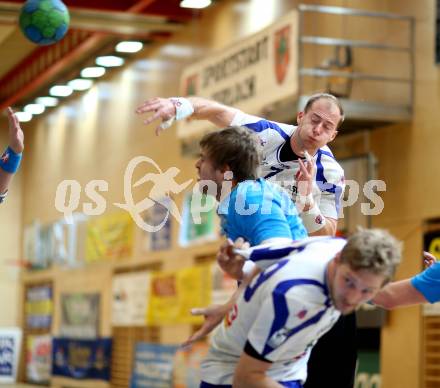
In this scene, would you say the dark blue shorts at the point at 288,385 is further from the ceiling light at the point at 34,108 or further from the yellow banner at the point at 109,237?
the ceiling light at the point at 34,108

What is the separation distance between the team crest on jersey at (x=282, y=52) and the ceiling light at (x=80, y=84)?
11.5 metres

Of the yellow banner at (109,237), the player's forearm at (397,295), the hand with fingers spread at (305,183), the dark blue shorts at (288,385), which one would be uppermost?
the yellow banner at (109,237)

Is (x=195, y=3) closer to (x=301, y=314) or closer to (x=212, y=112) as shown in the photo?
(x=212, y=112)

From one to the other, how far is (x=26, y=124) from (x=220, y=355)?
25.0m

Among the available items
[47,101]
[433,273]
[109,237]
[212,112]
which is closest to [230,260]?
[433,273]

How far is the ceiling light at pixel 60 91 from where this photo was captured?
24.9 meters

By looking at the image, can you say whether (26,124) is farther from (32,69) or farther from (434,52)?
(434,52)

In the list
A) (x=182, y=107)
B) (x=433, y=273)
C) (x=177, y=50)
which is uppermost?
(x=177, y=50)

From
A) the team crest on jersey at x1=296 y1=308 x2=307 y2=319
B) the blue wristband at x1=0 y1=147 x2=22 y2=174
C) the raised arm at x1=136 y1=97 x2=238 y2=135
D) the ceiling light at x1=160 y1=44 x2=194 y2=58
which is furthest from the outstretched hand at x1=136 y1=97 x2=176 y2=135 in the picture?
the ceiling light at x1=160 y1=44 x2=194 y2=58

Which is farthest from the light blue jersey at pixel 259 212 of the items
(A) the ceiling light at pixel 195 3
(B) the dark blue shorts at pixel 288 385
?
(A) the ceiling light at pixel 195 3

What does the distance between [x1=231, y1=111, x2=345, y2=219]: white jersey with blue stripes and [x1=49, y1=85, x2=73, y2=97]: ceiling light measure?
1986cm

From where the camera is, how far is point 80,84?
2422cm

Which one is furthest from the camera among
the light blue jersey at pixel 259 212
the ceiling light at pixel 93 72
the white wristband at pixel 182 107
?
the ceiling light at pixel 93 72

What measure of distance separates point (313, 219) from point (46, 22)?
4.31m
